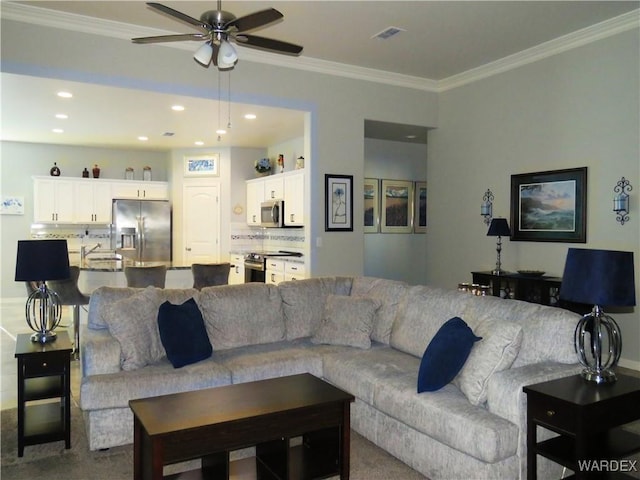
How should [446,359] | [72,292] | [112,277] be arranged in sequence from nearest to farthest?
[446,359] < [72,292] < [112,277]

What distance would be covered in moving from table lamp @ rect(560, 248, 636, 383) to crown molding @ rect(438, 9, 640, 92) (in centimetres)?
330

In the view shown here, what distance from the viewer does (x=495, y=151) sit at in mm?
6039

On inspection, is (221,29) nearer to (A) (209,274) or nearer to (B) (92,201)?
(A) (209,274)

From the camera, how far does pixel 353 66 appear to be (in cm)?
600

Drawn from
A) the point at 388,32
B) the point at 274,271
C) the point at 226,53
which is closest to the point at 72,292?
the point at 274,271

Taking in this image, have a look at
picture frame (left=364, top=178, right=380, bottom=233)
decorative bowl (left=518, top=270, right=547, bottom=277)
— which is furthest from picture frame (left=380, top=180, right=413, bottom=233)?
decorative bowl (left=518, top=270, right=547, bottom=277)

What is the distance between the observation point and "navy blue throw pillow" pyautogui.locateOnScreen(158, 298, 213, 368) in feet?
10.7

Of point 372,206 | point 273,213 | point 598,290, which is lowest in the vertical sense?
point 598,290

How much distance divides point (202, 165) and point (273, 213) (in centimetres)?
220

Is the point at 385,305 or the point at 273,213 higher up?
the point at 273,213

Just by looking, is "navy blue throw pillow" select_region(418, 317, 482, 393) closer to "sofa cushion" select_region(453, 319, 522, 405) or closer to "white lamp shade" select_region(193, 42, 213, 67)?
"sofa cushion" select_region(453, 319, 522, 405)

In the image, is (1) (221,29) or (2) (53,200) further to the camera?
(2) (53,200)

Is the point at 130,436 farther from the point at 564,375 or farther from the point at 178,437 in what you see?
the point at 564,375

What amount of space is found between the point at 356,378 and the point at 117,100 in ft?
14.4
